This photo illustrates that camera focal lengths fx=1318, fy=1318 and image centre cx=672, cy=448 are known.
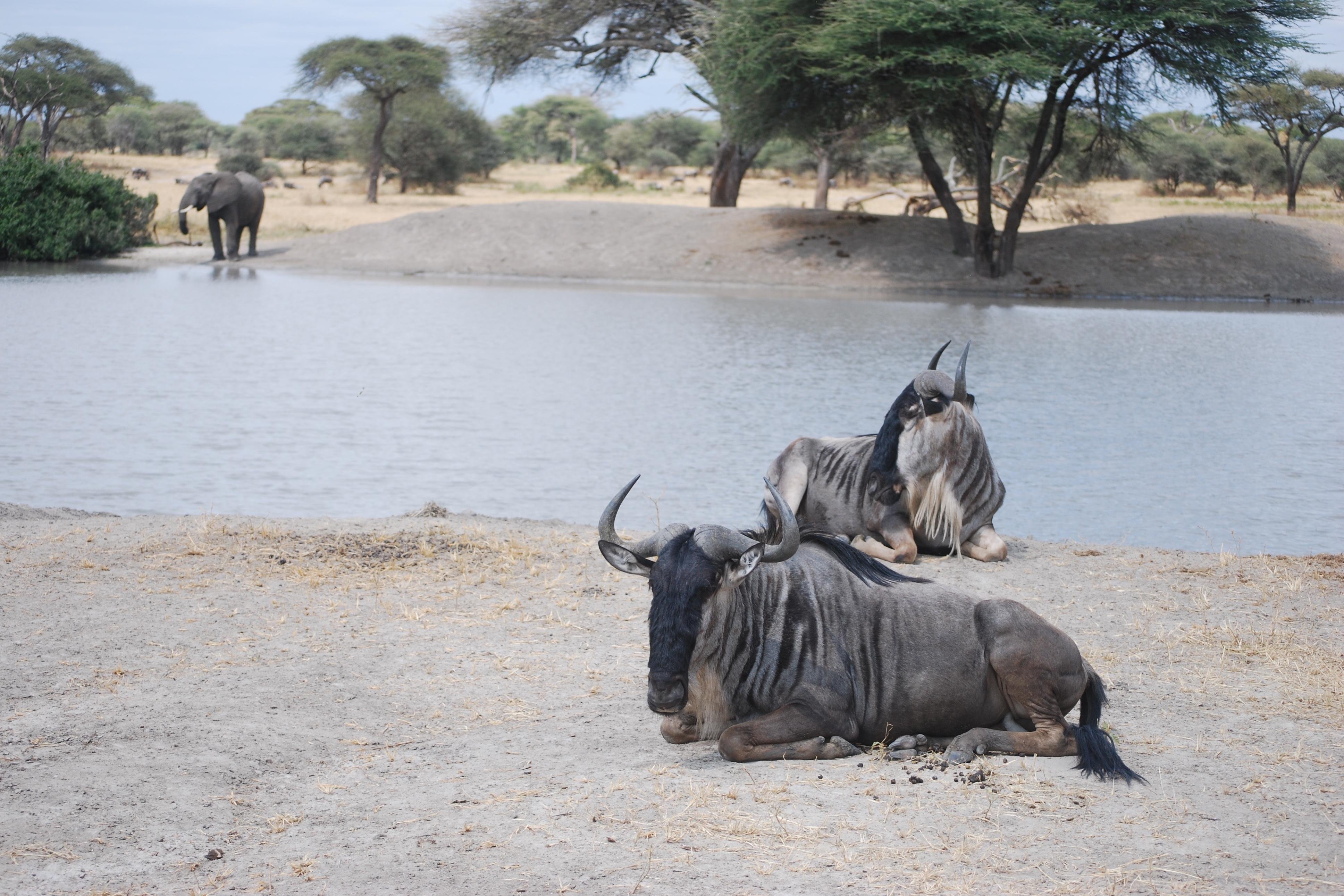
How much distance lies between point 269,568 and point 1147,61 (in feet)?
92.0

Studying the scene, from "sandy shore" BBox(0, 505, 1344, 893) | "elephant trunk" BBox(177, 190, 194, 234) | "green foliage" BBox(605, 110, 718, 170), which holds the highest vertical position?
"green foliage" BBox(605, 110, 718, 170)

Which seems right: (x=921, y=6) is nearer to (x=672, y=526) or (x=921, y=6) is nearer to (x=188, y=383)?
(x=188, y=383)

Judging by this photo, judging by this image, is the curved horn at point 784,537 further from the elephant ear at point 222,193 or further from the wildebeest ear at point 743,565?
the elephant ear at point 222,193

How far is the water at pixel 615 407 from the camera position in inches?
433

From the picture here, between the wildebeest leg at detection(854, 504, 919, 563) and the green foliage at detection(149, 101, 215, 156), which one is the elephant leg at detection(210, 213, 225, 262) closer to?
the wildebeest leg at detection(854, 504, 919, 563)

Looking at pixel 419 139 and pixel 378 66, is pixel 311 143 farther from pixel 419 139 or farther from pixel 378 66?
pixel 378 66

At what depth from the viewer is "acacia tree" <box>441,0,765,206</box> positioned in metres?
40.5

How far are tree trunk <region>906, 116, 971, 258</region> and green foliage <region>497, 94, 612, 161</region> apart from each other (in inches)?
2194

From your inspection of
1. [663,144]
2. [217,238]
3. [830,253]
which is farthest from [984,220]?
[663,144]

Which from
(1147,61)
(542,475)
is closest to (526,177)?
(1147,61)

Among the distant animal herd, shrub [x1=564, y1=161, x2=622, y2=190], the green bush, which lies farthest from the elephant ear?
the distant animal herd

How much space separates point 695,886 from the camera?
3.80 m

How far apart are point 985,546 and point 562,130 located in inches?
3463

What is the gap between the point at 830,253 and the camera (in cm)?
3303
